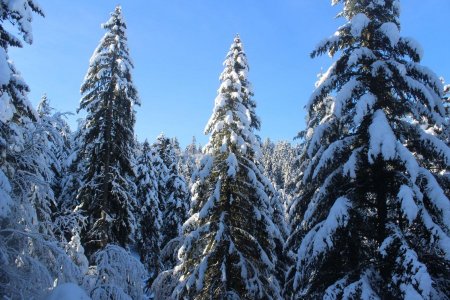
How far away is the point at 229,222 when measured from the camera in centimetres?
1656

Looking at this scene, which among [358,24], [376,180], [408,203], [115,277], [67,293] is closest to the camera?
[67,293]

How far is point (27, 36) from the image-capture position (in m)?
9.51

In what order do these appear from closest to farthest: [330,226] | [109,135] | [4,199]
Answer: [4,199], [330,226], [109,135]

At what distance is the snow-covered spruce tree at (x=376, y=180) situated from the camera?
941 cm

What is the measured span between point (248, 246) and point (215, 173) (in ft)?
11.4

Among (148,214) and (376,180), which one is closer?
(376,180)

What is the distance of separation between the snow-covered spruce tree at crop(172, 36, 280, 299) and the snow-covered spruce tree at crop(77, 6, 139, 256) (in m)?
3.89

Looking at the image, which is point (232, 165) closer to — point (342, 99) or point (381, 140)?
point (342, 99)

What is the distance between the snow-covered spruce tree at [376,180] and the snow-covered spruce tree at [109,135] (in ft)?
32.7

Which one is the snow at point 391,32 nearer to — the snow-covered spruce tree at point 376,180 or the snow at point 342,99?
the snow-covered spruce tree at point 376,180

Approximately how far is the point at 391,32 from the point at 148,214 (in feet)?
98.5

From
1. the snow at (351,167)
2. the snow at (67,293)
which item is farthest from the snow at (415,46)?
the snow at (67,293)

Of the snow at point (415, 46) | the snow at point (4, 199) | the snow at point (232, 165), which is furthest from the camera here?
the snow at point (232, 165)

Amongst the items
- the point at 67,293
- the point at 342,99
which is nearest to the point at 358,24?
the point at 342,99
